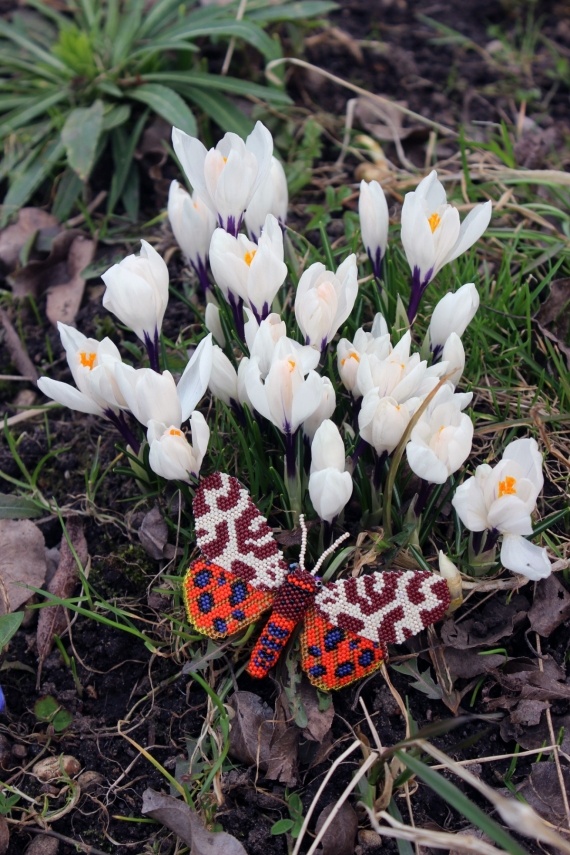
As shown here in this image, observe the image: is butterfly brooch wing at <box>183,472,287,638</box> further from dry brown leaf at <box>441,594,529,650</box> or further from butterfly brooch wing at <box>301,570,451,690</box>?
dry brown leaf at <box>441,594,529,650</box>

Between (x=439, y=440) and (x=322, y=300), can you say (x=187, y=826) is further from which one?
(x=322, y=300)

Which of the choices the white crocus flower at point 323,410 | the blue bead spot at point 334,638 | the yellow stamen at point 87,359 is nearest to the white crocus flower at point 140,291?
Answer: the yellow stamen at point 87,359

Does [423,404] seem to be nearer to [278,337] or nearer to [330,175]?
[278,337]

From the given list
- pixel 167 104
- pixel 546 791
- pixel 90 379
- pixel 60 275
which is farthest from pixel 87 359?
pixel 167 104

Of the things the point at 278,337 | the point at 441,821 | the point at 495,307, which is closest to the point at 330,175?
the point at 495,307

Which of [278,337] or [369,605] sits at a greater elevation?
[278,337]

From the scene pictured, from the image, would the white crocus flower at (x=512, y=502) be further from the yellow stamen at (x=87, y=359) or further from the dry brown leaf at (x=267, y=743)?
the yellow stamen at (x=87, y=359)
